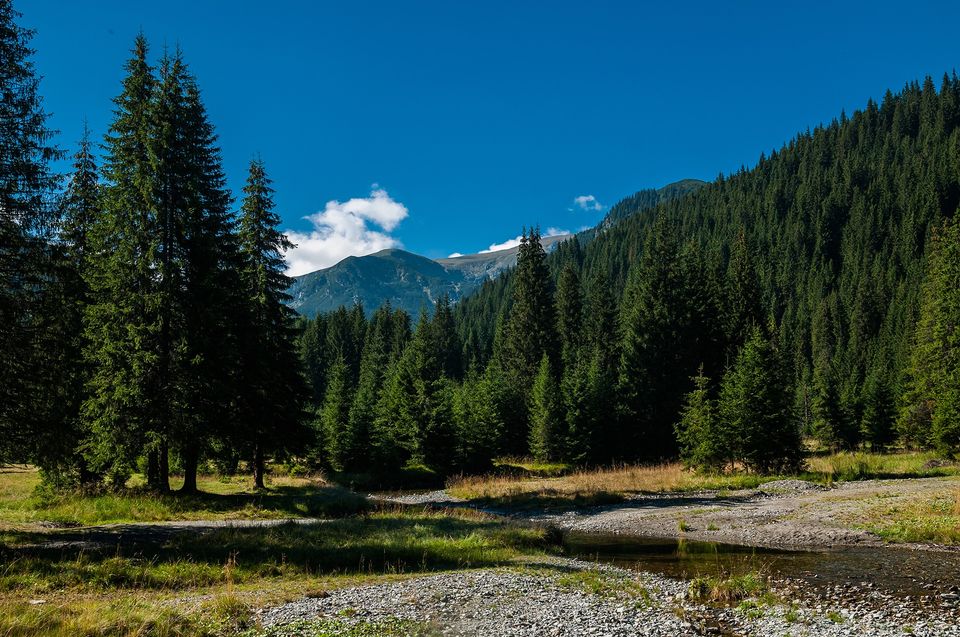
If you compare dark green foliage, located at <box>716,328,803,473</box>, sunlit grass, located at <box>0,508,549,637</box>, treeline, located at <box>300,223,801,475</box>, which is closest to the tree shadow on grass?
sunlit grass, located at <box>0,508,549,637</box>

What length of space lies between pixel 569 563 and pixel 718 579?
4.46 m

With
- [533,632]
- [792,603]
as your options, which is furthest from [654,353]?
[533,632]

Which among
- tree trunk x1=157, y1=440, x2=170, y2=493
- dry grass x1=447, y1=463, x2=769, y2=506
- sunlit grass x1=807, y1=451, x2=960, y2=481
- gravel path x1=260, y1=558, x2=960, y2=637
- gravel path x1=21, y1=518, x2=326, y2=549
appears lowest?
dry grass x1=447, y1=463, x2=769, y2=506

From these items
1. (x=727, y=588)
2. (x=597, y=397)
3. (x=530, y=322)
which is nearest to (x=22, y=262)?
(x=727, y=588)

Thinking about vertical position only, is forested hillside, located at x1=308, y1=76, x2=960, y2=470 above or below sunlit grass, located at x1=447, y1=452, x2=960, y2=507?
above

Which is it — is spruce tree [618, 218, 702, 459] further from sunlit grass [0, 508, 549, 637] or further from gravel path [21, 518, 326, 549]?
gravel path [21, 518, 326, 549]

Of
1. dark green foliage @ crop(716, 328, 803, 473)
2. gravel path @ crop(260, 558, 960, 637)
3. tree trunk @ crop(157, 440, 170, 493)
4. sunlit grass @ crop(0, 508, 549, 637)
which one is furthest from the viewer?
dark green foliage @ crop(716, 328, 803, 473)

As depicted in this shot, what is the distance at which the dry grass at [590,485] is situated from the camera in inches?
1234

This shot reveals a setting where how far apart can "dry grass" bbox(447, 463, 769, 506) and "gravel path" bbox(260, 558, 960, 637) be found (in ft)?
58.8

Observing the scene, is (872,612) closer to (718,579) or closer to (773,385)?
(718,579)

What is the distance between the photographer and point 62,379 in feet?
60.7

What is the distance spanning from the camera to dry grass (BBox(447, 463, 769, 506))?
3134 cm

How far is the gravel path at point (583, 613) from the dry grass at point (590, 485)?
58.8 ft

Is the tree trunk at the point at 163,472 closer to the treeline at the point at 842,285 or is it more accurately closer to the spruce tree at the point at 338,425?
the spruce tree at the point at 338,425
